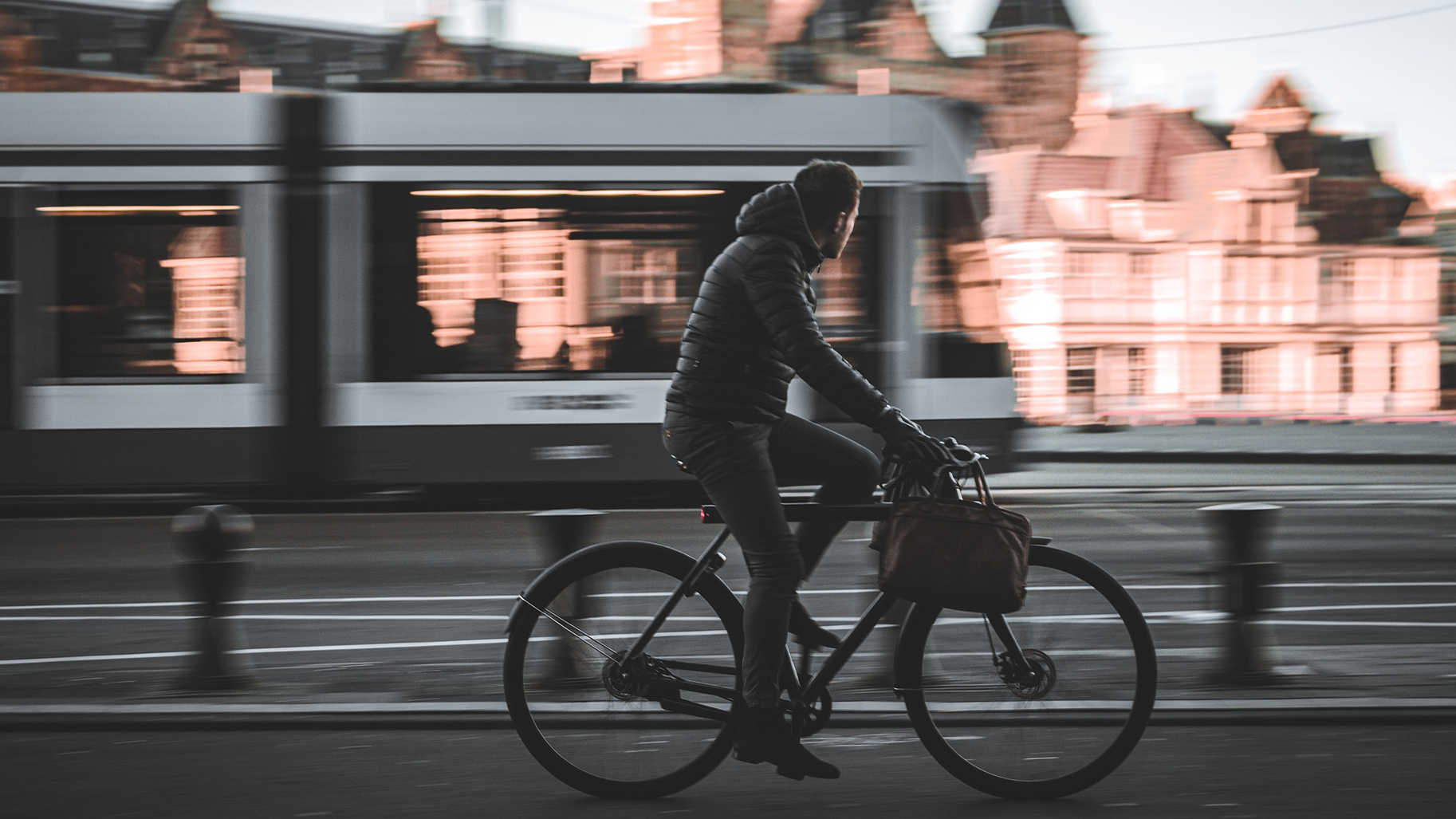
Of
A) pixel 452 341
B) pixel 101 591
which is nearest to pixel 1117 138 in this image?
pixel 452 341

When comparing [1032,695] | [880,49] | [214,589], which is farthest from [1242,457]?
[880,49]

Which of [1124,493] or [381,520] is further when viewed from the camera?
[1124,493]

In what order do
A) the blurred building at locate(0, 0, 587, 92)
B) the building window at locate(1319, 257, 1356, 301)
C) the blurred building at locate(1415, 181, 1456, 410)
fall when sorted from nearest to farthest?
the blurred building at locate(0, 0, 587, 92), the building window at locate(1319, 257, 1356, 301), the blurred building at locate(1415, 181, 1456, 410)

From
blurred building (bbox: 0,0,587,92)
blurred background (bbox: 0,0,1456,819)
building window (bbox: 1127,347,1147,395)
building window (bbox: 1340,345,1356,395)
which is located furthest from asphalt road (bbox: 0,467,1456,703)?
building window (bbox: 1340,345,1356,395)

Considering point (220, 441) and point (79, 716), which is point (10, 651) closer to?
point (79, 716)

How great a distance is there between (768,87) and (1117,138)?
48.4 meters

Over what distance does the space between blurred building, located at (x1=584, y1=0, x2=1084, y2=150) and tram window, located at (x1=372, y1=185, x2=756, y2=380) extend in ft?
175

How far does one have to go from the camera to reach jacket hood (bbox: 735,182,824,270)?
3891 millimetres

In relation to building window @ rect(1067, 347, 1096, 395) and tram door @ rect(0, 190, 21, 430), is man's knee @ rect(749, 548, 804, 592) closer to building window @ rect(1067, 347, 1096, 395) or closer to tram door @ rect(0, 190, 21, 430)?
→ tram door @ rect(0, 190, 21, 430)

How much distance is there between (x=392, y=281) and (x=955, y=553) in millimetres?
8665

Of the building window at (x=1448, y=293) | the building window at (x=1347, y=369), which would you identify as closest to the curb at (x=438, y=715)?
the building window at (x=1347, y=369)

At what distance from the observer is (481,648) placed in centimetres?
641

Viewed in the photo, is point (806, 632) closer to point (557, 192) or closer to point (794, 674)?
point (794, 674)

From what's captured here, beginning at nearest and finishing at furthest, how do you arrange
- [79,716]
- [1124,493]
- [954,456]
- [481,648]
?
[954,456] < [79,716] < [481,648] < [1124,493]
